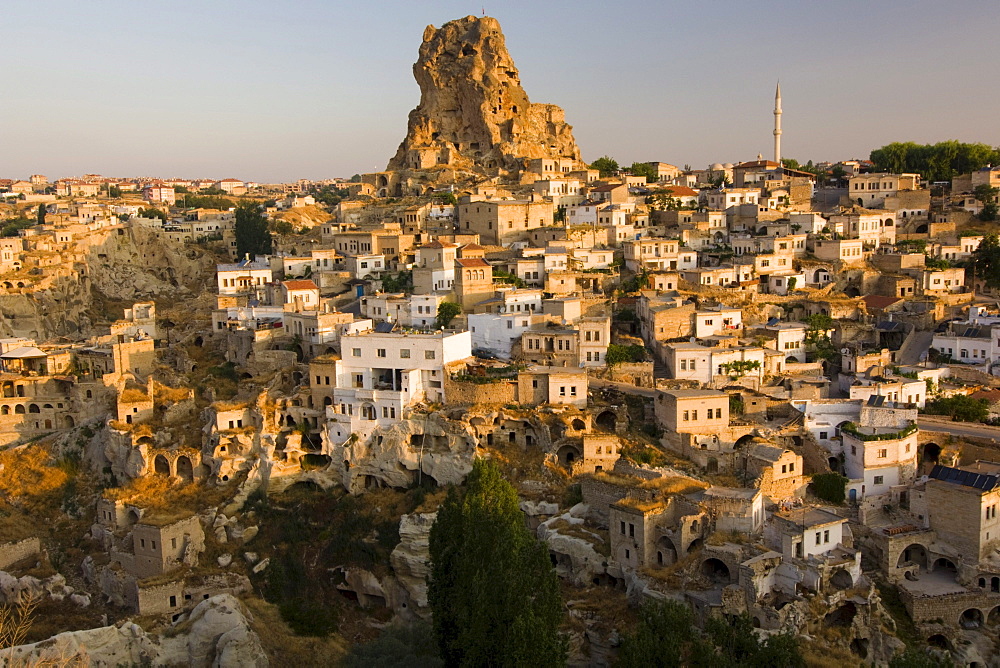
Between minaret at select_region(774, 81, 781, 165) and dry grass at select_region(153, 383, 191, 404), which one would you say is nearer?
dry grass at select_region(153, 383, 191, 404)

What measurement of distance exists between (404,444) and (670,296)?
11778mm

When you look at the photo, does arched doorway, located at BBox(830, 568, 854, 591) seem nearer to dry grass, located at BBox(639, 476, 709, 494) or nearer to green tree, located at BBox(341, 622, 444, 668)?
dry grass, located at BBox(639, 476, 709, 494)

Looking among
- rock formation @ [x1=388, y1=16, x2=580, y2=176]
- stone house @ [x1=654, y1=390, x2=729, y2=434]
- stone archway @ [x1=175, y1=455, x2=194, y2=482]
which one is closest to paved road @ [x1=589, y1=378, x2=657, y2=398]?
stone house @ [x1=654, y1=390, x2=729, y2=434]

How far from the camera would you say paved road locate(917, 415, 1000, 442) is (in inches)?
992

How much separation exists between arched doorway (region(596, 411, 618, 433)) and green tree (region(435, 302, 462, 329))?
7.65 m

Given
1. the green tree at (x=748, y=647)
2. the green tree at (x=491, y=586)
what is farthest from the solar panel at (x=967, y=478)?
the green tree at (x=491, y=586)

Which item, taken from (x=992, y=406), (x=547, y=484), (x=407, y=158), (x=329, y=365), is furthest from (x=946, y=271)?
(x=407, y=158)

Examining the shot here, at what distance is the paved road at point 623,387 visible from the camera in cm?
2753

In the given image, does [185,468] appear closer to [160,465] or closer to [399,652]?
[160,465]

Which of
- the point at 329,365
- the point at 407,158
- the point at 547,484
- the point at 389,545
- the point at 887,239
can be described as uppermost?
the point at 407,158

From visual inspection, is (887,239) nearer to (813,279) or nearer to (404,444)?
(813,279)

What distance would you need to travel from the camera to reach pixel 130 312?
39.1 metres

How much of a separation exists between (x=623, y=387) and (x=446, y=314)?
7388 millimetres

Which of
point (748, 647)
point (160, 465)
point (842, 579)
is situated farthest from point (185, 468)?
point (842, 579)
